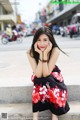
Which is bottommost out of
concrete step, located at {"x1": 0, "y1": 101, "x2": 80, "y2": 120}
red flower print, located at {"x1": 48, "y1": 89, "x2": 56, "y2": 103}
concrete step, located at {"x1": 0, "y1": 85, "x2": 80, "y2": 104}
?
concrete step, located at {"x1": 0, "y1": 101, "x2": 80, "y2": 120}

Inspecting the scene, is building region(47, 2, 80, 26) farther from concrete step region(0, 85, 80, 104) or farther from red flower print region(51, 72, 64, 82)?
red flower print region(51, 72, 64, 82)

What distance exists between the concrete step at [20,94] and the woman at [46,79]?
49 cm

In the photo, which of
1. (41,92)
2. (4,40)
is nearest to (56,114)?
(41,92)

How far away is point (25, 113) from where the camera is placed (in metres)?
3.55

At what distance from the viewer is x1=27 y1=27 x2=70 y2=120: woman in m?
3.29

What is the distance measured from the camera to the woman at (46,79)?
10.8 feet

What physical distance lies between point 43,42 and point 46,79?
40 cm

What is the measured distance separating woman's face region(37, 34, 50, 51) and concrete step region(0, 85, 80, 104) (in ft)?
2.15

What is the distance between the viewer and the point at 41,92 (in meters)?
3.31

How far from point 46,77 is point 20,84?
2.49ft

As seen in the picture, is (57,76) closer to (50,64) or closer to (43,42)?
(50,64)

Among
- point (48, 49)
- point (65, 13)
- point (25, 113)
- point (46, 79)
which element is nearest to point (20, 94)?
point (25, 113)

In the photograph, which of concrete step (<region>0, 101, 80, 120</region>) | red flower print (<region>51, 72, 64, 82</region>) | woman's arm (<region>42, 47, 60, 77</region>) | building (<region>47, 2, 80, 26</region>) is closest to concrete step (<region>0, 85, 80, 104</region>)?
concrete step (<region>0, 101, 80, 120</region>)

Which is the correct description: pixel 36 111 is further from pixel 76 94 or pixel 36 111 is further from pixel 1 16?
pixel 1 16
